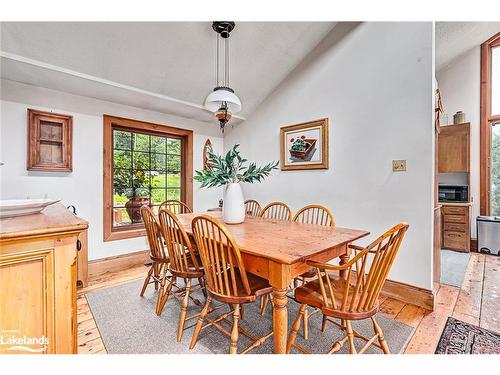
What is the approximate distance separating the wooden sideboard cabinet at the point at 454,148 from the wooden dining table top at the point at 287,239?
139 inches

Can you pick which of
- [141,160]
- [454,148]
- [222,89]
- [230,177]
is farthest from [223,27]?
[454,148]

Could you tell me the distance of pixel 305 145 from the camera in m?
3.13

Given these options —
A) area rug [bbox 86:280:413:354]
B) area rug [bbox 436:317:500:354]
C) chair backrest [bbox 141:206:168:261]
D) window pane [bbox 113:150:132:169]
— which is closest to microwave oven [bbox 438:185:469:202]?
area rug [bbox 436:317:500:354]

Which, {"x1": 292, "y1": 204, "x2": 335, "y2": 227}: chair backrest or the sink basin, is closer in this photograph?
the sink basin

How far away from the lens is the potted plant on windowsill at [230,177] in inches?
80.5

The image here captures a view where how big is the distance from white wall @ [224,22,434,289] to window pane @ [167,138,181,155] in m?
1.74

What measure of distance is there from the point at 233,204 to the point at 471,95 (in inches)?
188

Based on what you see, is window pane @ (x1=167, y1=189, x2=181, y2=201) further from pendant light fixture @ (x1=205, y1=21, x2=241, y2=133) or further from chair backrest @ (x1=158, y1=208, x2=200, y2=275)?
chair backrest @ (x1=158, y1=208, x2=200, y2=275)

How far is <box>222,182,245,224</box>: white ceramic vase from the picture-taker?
2131 mm

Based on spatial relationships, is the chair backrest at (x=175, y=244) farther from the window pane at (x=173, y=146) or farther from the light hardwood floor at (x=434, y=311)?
the window pane at (x=173, y=146)

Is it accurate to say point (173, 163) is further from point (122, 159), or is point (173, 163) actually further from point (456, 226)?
point (456, 226)

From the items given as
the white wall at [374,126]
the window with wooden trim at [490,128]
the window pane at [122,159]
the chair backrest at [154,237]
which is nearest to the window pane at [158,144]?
the window pane at [122,159]

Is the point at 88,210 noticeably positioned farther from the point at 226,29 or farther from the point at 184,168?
the point at 226,29
